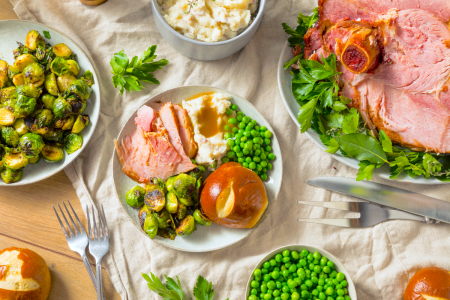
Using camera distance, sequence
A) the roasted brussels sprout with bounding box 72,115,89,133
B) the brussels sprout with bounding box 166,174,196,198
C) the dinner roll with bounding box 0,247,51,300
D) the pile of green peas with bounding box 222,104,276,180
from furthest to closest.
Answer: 1. the pile of green peas with bounding box 222,104,276,180
2. the roasted brussels sprout with bounding box 72,115,89,133
3. the brussels sprout with bounding box 166,174,196,198
4. the dinner roll with bounding box 0,247,51,300

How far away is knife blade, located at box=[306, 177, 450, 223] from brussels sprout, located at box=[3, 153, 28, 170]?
2.43 metres

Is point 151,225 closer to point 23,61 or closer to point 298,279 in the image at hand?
point 298,279

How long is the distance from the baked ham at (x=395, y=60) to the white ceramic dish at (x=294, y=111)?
9.2 inches

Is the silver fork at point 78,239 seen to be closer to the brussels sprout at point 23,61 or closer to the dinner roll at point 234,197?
the dinner roll at point 234,197

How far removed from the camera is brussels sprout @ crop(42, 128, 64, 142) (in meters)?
2.99

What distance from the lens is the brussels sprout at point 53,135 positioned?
9.82 feet

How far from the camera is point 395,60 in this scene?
2949 mm

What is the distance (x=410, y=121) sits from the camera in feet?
9.98

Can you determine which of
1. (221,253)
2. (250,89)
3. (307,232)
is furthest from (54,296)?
(250,89)

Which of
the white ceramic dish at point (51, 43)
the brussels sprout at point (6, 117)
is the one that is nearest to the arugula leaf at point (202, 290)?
the white ceramic dish at point (51, 43)

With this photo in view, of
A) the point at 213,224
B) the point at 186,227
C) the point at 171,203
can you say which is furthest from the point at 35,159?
the point at 213,224

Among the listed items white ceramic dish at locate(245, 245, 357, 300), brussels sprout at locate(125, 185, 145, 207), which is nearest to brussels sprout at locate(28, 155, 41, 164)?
brussels sprout at locate(125, 185, 145, 207)

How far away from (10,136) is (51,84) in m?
0.53

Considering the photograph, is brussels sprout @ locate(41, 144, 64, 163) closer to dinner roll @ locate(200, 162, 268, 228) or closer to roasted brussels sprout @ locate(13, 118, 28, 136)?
roasted brussels sprout @ locate(13, 118, 28, 136)
